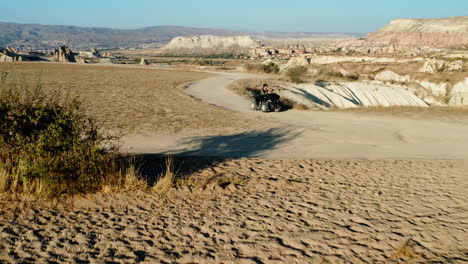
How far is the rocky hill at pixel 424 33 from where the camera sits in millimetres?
116250

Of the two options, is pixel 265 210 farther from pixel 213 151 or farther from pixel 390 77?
pixel 390 77

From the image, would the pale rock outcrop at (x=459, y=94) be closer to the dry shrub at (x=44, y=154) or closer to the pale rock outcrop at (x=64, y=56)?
the dry shrub at (x=44, y=154)

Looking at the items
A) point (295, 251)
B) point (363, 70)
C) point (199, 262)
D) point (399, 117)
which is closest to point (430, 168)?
point (295, 251)

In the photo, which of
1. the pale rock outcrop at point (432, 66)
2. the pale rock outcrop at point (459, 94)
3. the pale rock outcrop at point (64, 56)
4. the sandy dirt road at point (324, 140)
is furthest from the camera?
the pale rock outcrop at point (64, 56)

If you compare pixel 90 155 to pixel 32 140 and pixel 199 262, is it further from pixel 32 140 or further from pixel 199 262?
pixel 199 262

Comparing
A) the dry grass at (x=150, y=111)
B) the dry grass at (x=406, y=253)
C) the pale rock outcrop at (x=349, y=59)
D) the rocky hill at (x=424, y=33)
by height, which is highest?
the rocky hill at (x=424, y=33)

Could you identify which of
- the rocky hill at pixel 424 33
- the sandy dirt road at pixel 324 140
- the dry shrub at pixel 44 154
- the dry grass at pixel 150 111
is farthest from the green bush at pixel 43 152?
the rocky hill at pixel 424 33

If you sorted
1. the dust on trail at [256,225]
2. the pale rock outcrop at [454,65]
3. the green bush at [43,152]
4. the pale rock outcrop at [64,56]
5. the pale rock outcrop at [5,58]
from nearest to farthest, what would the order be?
the dust on trail at [256,225]
the green bush at [43,152]
the pale rock outcrop at [454,65]
the pale rock outcrop at [5,58]
the pale rock outcrop at [64,56]

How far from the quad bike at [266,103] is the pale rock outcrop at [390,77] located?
24116mm

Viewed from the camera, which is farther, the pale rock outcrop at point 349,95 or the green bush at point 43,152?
the pale rock outcrop at point 349,95

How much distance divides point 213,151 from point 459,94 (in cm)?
2773

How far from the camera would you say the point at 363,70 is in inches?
1841

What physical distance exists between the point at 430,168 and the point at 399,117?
38.4 feet

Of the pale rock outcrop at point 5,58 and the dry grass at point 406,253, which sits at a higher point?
the pale rock outcrop at point 5,58
